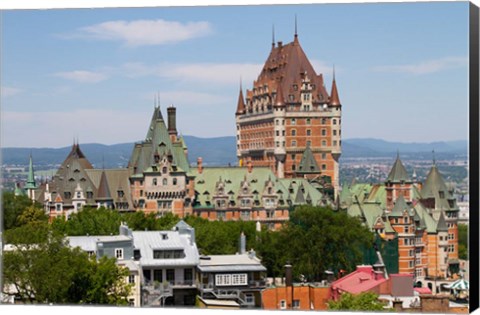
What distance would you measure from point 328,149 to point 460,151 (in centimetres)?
3570

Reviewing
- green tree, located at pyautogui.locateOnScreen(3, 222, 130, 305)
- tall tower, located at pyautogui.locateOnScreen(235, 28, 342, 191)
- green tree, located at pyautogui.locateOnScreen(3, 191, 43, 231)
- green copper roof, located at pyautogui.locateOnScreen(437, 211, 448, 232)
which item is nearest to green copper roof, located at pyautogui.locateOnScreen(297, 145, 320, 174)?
tall tower, located at pyautogui.locateOnScreen(235, 28, 342, 191)

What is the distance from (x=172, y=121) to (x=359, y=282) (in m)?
20.2

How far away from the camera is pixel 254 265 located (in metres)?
37.2

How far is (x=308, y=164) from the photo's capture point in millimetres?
69438

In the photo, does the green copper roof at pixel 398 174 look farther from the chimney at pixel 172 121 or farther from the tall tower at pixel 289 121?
the chimney at pixel 172 121

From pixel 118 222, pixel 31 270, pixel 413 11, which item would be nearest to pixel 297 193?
pixel 118 222

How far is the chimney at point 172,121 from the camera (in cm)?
4993

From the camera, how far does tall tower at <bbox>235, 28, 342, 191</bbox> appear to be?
215 ft

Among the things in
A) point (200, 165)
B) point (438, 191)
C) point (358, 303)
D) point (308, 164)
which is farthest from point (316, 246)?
point (308, 164)

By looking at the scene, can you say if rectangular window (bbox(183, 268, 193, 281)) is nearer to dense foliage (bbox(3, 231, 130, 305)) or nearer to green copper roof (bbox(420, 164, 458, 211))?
dense foliage (bbox(3, 231, 130, 305))

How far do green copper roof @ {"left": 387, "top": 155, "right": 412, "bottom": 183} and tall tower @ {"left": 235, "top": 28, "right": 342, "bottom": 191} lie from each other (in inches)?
343

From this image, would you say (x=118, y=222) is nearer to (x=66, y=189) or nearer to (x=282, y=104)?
(x=66, y=189)

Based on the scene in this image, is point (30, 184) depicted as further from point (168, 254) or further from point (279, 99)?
point (279, 99)

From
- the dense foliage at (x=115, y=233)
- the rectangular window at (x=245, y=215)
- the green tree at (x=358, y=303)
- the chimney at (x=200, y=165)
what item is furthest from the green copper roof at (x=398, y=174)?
the green tree at (x=358, y=303)
